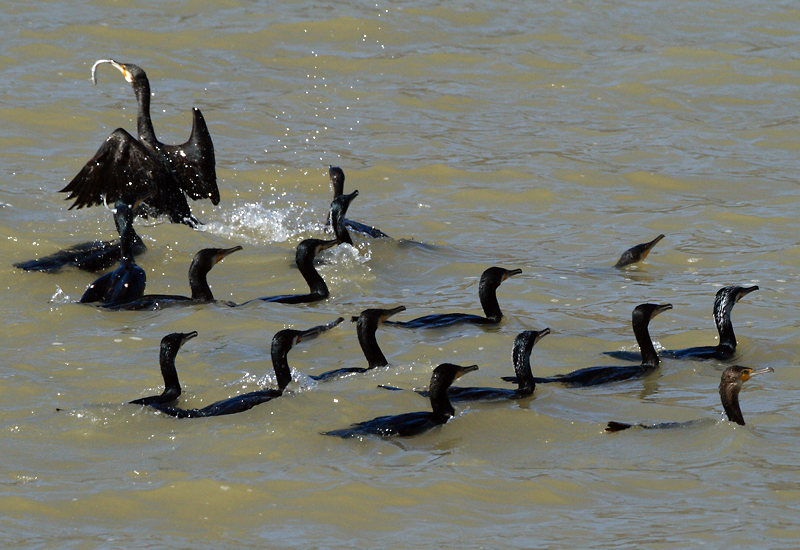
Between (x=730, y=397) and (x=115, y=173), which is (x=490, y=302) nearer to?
(x=730, y=397)

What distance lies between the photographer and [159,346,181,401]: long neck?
6.95 meters

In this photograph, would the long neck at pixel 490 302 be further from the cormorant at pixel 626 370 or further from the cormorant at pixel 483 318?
the cormorant at pixel 626 370

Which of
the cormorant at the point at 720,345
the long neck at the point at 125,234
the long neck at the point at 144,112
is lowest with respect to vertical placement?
the cormorant at the point at 720,345

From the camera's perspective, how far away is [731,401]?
6.79 metres

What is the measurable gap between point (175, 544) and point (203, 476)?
2.01 ft

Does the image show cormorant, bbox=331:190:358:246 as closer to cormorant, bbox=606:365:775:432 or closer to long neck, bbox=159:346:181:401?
long neck, bbox=159:346:181:401

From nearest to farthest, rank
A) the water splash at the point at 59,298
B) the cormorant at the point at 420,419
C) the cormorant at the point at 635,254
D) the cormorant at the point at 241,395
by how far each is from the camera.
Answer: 1. the cormorant at the point at 420,419
2. the cormorant at the point at 241,395
3. the water splash at the point at 59,298
4. the cormorant at the point at 635,254

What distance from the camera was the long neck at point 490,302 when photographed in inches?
357

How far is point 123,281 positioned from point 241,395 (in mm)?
2642

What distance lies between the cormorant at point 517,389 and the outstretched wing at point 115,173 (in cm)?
426

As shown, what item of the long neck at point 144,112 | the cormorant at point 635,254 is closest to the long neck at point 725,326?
the cormorant at point 635,254

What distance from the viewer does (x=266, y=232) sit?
11.6 meters

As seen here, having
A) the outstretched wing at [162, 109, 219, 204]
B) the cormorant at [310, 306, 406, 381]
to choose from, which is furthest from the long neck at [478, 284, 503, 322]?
the outstretched wing at [162, 109, 219, 204]

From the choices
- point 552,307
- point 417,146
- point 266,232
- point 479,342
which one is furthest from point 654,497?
point 417,146
